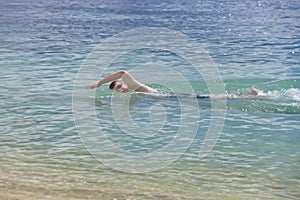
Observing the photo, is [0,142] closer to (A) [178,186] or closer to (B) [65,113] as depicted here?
(B) [65,113]

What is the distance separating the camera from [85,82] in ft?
55.1

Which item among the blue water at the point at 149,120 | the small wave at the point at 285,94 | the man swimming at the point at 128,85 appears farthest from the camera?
the man swimming at the point at 128,85

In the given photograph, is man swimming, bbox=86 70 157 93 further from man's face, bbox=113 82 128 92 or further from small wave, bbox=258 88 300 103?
small wave, bbox=258 88 300 103

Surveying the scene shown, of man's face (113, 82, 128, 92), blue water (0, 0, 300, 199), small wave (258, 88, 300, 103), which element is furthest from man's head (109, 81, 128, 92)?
small wave (258, 88, 300, 103)

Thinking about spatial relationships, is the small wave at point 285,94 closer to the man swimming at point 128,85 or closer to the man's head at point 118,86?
the man swimming at point 128,85

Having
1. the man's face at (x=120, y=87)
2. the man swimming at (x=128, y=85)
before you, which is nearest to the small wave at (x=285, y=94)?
the man swimming at (x=128, y=85)

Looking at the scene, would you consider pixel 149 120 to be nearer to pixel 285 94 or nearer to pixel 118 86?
pixel 118 86

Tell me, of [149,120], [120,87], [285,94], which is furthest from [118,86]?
[285,94]

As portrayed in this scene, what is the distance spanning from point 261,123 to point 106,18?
19.5 meters

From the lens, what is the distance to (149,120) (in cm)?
1322

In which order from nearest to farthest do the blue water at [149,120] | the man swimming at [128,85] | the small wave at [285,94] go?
the blue water at [149,120]
the small wave at [285,94]
the man swimming at [128,85]

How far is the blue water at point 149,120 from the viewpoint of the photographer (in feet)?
30.6

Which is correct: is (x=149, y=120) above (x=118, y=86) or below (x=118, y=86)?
below

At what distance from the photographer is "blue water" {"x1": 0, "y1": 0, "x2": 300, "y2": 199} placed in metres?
9.34
